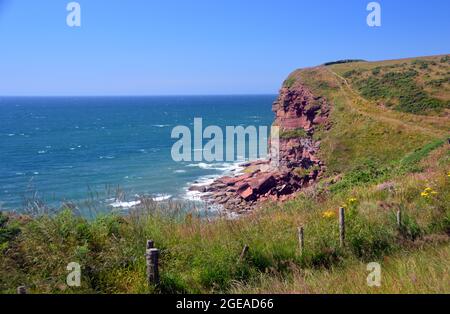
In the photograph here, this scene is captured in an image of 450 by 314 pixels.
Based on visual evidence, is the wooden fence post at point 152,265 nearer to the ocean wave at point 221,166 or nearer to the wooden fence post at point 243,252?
the wooden fence post at point 243,252

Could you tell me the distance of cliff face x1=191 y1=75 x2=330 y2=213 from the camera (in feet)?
142

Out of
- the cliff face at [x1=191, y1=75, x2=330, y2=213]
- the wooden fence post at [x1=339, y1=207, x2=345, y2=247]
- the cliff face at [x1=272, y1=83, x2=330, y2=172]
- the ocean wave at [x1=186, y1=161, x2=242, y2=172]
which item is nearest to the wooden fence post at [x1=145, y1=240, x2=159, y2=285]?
the wooden fence post at [x1=339, y1=207, x2=345, y2=247]

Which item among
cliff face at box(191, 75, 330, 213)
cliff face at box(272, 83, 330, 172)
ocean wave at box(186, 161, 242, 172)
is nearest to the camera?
cliff face at box(191, 75, 330, 213)

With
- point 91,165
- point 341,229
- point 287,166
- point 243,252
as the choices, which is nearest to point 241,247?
point 243,252

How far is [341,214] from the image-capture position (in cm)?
723

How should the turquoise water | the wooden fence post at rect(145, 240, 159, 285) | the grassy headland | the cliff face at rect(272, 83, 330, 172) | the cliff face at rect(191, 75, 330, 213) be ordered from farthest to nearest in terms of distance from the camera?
the cliff face at rect(272, 83, 330, 172) < the turquoise water < the cliff face at rect(191, 75, 330, 213) < the wooden fence post at rect(145, 240, 159, 285) < the grassy headland

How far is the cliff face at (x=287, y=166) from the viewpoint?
43.3 metres

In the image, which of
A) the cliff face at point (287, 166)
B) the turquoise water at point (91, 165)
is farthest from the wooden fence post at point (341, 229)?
the cliff face at point (287, 166)

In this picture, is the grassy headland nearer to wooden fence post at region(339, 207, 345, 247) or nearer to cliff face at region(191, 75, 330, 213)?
wooden fence post at region(339, 207, 345, 247)

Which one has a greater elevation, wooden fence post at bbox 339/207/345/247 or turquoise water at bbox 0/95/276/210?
wooden fence post at bbox 339/207/345/247

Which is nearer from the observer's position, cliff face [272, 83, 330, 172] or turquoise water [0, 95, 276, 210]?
turquoise water [0, 95, 276, 210]

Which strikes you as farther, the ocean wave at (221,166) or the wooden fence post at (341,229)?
the ocean wave at (221,166)

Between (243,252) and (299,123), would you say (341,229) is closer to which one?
(243,252)
